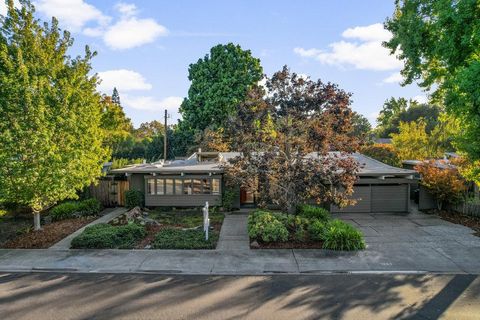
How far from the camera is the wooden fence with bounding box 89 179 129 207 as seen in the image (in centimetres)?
2205

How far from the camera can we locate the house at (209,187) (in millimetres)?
20281

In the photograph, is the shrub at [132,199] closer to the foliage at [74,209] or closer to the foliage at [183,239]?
the foliage at [74,209]

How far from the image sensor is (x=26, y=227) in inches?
641

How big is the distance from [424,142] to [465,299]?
A: 25.3 meters

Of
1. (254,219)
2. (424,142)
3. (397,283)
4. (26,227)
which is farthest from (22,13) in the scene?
(424,142)

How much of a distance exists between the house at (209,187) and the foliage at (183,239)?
18.7ft

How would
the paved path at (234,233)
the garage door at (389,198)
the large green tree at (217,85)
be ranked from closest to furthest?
the paved path at (234,233), the garage door at (389,198), the large green tree at (217,85)

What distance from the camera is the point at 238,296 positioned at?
30.5ft

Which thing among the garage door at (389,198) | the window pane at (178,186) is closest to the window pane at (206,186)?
the window pane at (178,186)

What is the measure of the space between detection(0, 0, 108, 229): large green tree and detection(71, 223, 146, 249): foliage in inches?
98.2

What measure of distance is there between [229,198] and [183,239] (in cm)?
678

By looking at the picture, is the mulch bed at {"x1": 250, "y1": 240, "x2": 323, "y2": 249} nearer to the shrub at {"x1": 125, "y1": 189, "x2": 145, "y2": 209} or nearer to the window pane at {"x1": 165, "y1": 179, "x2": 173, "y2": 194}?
the window pane at {"x1": 165, "y1": 179, "x2": 173, "y2": 194}

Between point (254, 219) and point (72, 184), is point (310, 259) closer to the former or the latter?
point (254, 219)

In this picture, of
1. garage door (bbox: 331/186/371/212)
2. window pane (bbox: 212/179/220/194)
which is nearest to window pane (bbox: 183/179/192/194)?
window pane (bbox: 212/179/220/194)
